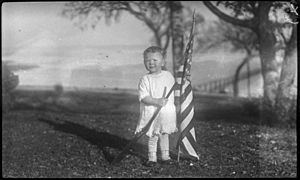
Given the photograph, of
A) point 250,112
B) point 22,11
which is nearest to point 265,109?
point 250,112

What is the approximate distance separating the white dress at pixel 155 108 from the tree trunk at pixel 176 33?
1.25 feet

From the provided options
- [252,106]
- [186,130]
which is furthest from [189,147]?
[252,106]

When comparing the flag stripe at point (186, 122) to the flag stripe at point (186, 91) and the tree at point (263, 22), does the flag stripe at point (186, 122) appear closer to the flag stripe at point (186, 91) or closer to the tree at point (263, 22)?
the flag stripe at point (186, 91)

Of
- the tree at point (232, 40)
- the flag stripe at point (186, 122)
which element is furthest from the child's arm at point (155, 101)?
the tree at point (232, 40)

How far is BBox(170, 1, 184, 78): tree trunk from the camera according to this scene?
24.3ft

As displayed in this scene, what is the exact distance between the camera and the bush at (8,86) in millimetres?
9084

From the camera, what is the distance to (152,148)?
705 centimetres

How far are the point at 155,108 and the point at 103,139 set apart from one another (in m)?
1.77

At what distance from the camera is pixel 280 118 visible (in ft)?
29.7

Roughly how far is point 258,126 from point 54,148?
11.5 feet

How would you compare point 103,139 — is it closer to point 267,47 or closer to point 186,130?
point 186,130

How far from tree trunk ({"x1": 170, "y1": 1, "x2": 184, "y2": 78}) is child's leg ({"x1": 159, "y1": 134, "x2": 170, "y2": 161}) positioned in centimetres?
92

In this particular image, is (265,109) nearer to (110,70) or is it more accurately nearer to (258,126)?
(258,126)

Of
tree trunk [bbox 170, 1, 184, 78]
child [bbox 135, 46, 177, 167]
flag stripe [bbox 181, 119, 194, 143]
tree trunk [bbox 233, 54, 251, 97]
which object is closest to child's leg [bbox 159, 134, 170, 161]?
child [bbox 135, 46, 177, 167]
